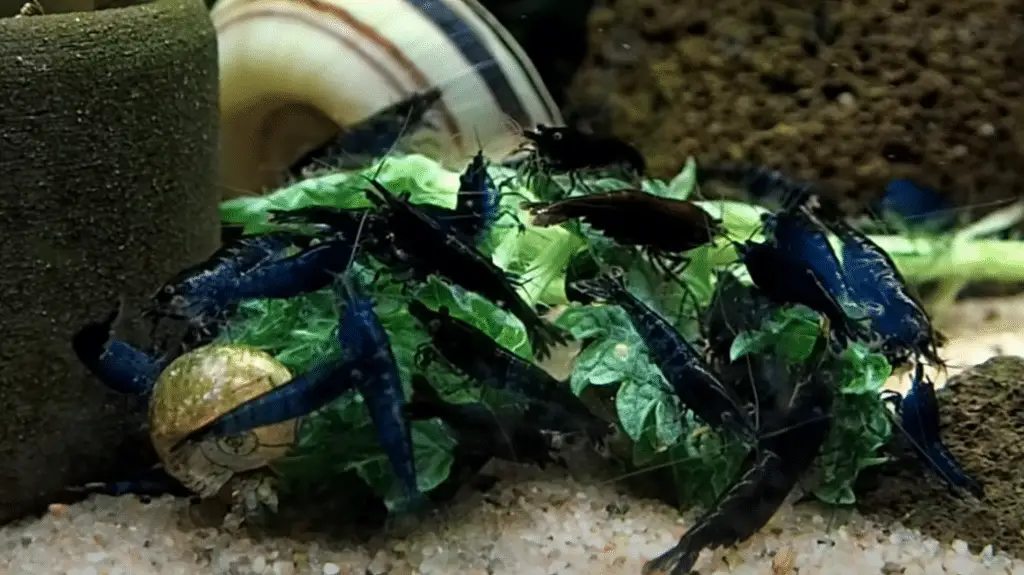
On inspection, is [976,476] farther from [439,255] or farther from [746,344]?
[439,255]

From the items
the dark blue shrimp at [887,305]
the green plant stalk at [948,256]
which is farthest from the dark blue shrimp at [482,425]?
the green plant stalk at [948,256]

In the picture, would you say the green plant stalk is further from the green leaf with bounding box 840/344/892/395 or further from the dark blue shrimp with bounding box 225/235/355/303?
the dark blue shrimp with bounding box 225/235/355/303

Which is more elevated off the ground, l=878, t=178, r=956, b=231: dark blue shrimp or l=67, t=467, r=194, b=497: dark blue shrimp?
l=67, t=467, r=194, b=497: dark blue shrimp

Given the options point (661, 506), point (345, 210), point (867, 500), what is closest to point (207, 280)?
point (345, 210)

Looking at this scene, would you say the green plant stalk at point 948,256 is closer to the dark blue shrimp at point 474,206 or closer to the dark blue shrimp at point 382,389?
the dark blue shrimp at point 474,206

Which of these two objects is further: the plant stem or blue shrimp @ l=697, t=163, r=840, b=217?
the plant stem

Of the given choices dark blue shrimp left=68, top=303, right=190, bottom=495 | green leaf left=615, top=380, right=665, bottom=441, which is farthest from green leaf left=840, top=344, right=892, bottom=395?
dark blue shrimp left=68, top=303, right=190, bottom=495
